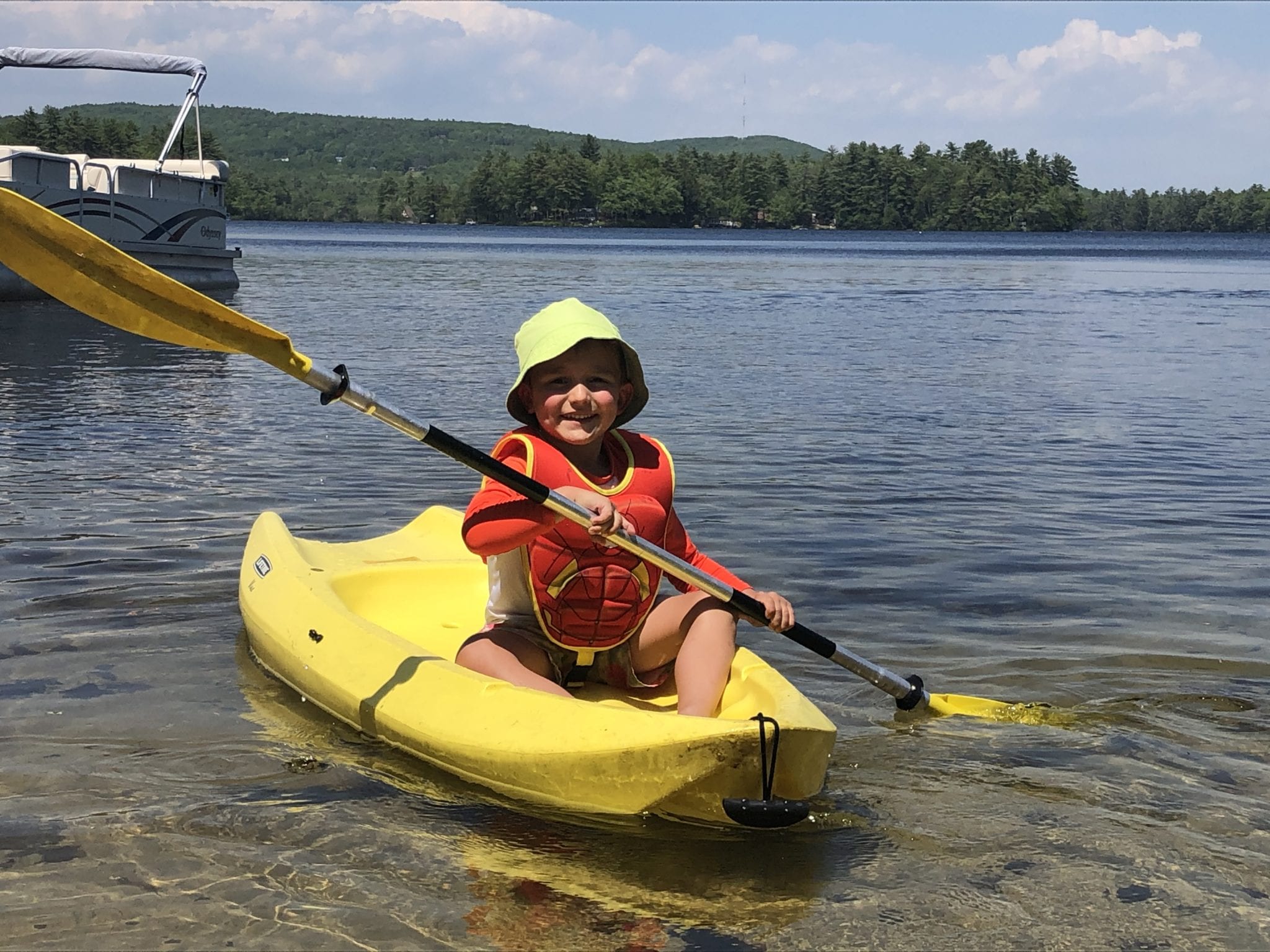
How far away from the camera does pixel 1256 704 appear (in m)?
4.75

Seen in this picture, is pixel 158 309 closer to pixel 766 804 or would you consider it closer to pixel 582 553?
pixel 582 553

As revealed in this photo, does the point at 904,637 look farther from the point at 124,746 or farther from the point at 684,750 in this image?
the point at 124,746

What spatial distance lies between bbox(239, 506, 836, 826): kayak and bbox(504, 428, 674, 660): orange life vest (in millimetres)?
227

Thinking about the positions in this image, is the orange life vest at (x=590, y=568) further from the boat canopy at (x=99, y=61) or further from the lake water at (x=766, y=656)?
the boat canopy at (x=99, y=61)

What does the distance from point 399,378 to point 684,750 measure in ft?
34.8

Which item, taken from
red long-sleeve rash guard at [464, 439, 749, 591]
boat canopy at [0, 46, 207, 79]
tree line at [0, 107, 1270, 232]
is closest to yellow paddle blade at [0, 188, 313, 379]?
red long-sleeve rash guard at [464, 439, 749, 591]

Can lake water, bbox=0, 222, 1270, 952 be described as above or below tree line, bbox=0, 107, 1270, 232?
below

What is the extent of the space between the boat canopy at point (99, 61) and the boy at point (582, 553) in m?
20.3

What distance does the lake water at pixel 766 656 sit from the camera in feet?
10.5

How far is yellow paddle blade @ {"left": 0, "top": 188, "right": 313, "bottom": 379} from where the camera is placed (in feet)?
11.7

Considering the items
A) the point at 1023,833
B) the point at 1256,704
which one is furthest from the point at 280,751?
the point at 1256,704

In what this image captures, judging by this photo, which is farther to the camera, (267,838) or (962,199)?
(962,199)

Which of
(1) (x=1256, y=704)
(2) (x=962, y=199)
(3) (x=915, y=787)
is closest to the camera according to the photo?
(3) (x=915, y=787)

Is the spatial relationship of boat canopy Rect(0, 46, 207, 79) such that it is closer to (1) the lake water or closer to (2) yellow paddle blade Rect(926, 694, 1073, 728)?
(1) the lake water
